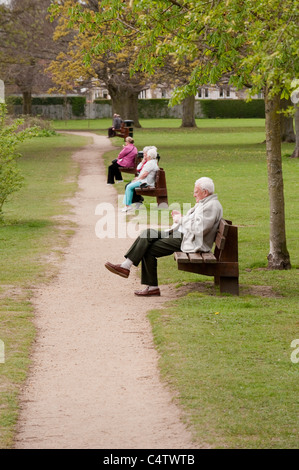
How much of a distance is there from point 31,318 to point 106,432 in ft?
11.6

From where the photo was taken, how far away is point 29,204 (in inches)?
796

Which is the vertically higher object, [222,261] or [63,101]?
[222,261]

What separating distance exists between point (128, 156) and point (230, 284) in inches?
505

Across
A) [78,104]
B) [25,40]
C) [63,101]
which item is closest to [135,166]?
[25,40]

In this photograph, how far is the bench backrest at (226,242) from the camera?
973 cm

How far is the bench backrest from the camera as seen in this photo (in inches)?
383

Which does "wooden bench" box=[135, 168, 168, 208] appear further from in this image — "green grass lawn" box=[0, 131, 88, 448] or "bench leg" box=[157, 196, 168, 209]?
"green grass lawn" box=[0, 131, 88, 448]

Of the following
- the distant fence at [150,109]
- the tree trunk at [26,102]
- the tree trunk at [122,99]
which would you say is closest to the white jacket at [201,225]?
the tree trunk at [122,99]

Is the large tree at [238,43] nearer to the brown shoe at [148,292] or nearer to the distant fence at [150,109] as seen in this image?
the brown shoe at [148,292]

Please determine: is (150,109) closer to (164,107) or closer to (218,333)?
(164,107)

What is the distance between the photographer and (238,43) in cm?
1053

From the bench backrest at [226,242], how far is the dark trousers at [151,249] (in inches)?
20.1

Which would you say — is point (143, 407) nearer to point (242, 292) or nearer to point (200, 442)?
point (200, 442)

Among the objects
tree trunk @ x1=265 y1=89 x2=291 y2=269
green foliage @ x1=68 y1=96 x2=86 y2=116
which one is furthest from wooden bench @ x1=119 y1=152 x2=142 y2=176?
green foliage @ x1=68 y1=96 x2=86 y2=116
